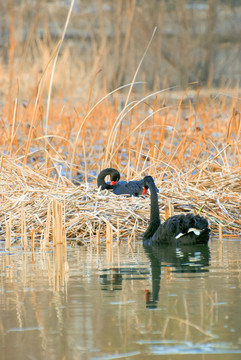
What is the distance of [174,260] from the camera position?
18.4 ft

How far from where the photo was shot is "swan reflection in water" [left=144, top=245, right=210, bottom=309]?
4.41m

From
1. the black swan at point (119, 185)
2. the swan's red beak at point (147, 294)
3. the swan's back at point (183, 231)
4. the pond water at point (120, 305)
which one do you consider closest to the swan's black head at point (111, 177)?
the black swan at point (119, 185)

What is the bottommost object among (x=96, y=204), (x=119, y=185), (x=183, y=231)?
(x=183, y=231)

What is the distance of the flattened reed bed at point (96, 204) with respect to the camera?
6.88 m

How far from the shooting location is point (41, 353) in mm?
3143

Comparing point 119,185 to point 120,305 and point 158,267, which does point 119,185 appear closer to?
point 158,267

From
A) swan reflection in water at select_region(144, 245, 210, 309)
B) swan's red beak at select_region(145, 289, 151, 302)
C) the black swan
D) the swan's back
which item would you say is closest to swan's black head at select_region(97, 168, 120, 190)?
the black swan

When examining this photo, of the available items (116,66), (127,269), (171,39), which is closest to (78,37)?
(171,39)

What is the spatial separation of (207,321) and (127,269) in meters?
1.56

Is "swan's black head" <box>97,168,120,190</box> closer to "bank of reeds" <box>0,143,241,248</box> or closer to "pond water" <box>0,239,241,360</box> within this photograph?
"bank of reeds" <box>0,143,241,248</box>

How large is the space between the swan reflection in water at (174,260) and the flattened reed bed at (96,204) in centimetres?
57

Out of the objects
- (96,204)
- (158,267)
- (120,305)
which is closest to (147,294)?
(120,305)

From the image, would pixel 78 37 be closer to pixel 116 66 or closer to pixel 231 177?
pixel 116 66

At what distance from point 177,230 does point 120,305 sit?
2.34 m
